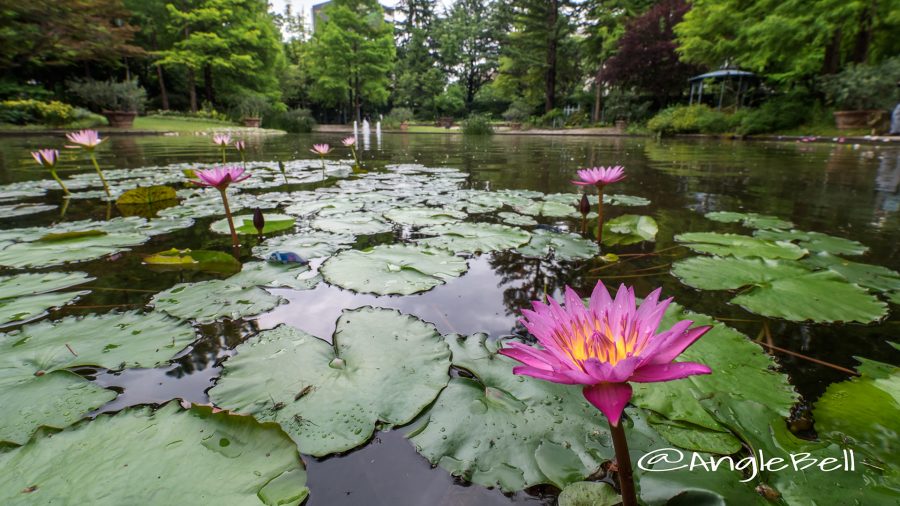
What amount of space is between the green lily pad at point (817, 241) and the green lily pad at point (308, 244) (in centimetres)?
184

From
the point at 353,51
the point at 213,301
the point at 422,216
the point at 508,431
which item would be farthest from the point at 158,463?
the point at 353,51

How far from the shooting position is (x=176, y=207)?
7.93ft

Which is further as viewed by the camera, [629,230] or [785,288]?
[629,230]

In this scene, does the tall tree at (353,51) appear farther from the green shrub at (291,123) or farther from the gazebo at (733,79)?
the gazebo at (733,79)

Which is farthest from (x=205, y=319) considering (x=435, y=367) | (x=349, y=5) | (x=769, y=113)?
(x=349, y=5)

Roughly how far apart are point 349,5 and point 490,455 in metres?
26.3

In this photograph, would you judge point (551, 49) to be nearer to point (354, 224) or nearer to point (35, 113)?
point (35, 113)

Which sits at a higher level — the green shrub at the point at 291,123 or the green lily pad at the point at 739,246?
the green shrub at the point at 291,123

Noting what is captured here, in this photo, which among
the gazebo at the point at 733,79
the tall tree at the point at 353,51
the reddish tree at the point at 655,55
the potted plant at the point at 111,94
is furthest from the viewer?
the tall tree at the point at 353,51

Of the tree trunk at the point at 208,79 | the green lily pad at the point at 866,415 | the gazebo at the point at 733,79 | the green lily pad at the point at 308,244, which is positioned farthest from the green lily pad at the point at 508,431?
the tree trunk at the point at 208,79

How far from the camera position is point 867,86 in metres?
7.67

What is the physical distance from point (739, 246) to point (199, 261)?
6.79 feet

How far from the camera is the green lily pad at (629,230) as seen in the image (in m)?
1.70

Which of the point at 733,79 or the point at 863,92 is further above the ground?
the point at 733,79
